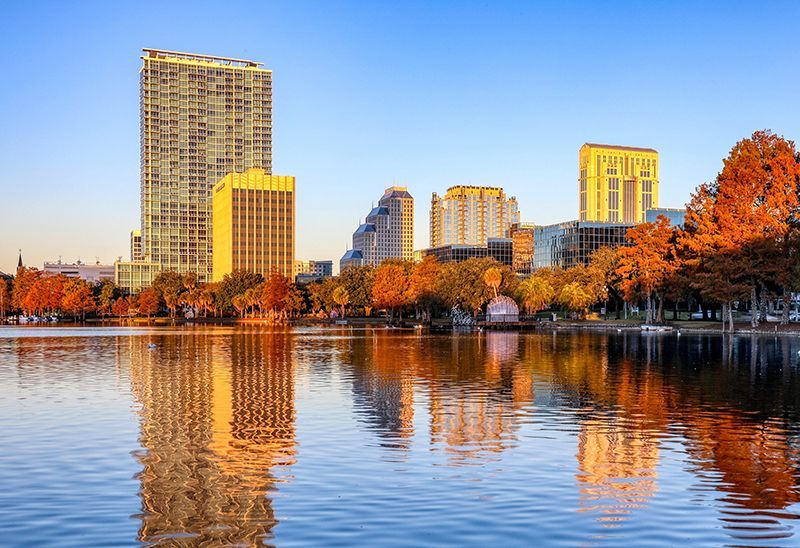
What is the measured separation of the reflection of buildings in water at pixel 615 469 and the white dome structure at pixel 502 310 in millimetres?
112037

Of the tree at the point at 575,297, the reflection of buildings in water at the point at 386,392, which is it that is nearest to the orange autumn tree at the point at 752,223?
the tree at the point at 575,297

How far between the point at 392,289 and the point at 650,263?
51.7 m

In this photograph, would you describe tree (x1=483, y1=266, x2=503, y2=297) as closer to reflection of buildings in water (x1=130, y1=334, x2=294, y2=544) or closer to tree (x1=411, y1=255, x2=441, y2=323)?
tree (x1=411, y1=255, x2=441, y2=323)

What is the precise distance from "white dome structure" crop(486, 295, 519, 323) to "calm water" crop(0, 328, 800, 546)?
309 ft

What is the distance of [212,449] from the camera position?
2264 cm

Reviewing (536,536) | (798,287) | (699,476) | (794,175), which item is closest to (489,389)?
(699,476)

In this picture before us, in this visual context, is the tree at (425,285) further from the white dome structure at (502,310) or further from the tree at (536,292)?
the tree at (536,292)

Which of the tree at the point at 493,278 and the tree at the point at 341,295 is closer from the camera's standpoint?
the tree at the point at 493,278

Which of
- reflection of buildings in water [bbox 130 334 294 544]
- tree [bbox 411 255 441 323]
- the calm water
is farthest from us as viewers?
tree [bbox 411 255 441 323]

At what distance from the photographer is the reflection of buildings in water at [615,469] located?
1666cm

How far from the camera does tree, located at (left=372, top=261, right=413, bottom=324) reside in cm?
15225

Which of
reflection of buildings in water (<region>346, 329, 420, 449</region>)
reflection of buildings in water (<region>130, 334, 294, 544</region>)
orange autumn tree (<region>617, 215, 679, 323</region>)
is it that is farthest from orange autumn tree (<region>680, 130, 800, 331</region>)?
reflection of buildings in water (<region>130, 334, 294, 544</region>)

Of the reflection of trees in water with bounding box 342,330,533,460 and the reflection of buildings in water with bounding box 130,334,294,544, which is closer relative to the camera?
the reflection of buildings in water with bounding box 130,334,294,544

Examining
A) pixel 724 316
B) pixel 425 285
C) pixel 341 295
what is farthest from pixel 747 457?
pixel 341 295
